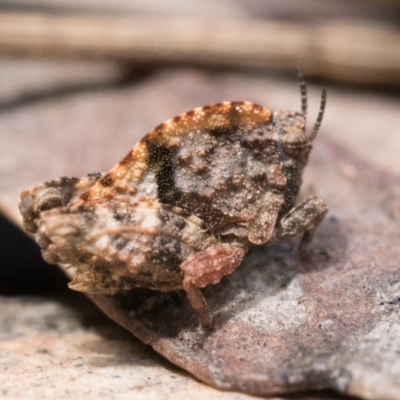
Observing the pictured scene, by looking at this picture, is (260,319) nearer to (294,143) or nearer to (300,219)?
(300,219)

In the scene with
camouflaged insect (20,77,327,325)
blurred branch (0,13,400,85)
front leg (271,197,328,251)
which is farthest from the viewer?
blurred branch (0,13,400,85)

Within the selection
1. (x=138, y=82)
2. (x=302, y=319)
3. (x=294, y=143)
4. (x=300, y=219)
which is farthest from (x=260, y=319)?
(x=138, y=82)

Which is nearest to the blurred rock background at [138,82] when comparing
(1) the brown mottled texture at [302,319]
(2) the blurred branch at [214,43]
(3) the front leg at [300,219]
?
(2) the blurred branch at [214,43]

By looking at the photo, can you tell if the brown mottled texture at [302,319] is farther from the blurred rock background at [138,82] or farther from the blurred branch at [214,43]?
the blurred branch at [214,43]

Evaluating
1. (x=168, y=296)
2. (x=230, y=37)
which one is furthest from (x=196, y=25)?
(x=168, y=296)

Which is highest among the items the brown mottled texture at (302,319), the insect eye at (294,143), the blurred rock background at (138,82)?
the blurred rock background at (138,82)

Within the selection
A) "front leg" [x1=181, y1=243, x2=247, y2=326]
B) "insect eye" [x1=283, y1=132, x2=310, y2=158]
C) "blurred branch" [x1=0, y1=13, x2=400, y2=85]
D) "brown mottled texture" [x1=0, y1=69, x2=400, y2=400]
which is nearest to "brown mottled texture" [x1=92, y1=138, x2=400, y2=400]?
"brown mottled texture" [x1=0, y1=69, x2=400, y2=400]

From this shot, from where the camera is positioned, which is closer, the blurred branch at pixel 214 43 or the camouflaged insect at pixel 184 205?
the camouflaged insect at pixel 184 205

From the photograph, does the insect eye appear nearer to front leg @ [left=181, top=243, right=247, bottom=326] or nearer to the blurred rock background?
front leg @ [left=181, top=243, right=247, bottom=326]
